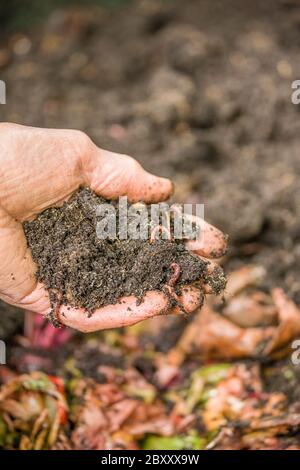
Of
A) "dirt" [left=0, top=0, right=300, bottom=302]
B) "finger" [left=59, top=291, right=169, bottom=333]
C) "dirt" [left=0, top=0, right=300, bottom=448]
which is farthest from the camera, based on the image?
"dirt" [left=0, top=0, right=300, bottom=302]

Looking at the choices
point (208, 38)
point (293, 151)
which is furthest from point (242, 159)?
point (208, 38)

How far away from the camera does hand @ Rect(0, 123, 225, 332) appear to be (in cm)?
201

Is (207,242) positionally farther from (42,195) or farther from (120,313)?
(42,195)

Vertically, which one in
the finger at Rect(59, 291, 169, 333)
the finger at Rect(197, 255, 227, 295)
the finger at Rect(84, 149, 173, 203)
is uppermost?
the finger at Rect(84, 149, 173, 203)

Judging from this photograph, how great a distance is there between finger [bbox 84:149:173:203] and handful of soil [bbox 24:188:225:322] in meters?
0.14

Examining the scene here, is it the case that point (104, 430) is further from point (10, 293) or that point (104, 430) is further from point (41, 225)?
point (41, 225)

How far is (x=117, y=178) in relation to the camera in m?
2.25

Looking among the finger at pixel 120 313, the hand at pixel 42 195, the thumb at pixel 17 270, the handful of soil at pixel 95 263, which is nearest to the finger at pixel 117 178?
the hand at pixel 42 195

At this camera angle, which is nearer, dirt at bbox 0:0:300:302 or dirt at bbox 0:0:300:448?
dirt at bbox 0:0:300:448

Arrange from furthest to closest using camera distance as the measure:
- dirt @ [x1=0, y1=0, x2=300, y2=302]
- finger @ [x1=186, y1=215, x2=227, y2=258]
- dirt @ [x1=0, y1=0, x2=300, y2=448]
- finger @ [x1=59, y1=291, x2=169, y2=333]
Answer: dirt @ [x1=0, y1=0, x2=300, y2=302], dirt @ [x1=0, y1=0, x2=300, y2=448], finger @ [x1=186, y1=215, x2=227, y2=258], finger @ [x1=59, y1=291, x2=169, y2=333]

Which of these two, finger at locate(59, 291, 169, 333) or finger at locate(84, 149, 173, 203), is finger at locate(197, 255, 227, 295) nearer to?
finger at locate(59, 291, 169, 333)

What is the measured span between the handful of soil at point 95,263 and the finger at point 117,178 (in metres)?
0.14

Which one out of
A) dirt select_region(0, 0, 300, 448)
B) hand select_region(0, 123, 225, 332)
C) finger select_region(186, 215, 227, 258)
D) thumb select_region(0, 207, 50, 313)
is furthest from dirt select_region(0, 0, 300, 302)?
thumb select_region(0, 207, 50, 313)

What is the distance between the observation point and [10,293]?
2102 millimetres
